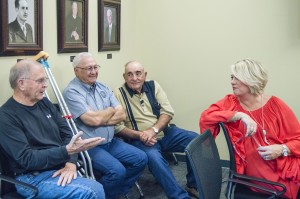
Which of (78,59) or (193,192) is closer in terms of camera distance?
(78,59)

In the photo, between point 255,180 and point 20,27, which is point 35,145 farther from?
point 255,180

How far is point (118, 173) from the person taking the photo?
8.64ft

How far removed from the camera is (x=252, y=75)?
7.43ft

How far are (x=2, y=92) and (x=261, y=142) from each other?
1.70m

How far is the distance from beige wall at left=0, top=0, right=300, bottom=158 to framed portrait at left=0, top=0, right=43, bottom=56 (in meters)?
0.72

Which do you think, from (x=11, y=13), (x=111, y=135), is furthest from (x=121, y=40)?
(x=11, y=13)

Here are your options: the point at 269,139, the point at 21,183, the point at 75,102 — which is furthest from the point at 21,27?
the point at 269,139

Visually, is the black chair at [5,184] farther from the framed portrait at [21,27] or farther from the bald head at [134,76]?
the bald head at [134,76]

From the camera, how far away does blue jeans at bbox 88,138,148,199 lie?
2.63 meters

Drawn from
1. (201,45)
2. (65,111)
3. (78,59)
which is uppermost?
(201,45)

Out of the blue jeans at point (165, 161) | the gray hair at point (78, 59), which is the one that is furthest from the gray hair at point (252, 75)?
the gray hair at point (78, 59)

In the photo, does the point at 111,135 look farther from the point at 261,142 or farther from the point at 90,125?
the point at 261,142

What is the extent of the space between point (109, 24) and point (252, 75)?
1.69 metres

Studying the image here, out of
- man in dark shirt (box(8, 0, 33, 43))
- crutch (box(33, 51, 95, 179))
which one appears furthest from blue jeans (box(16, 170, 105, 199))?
man in dark shirt (box(8, 0, 33, 43))
